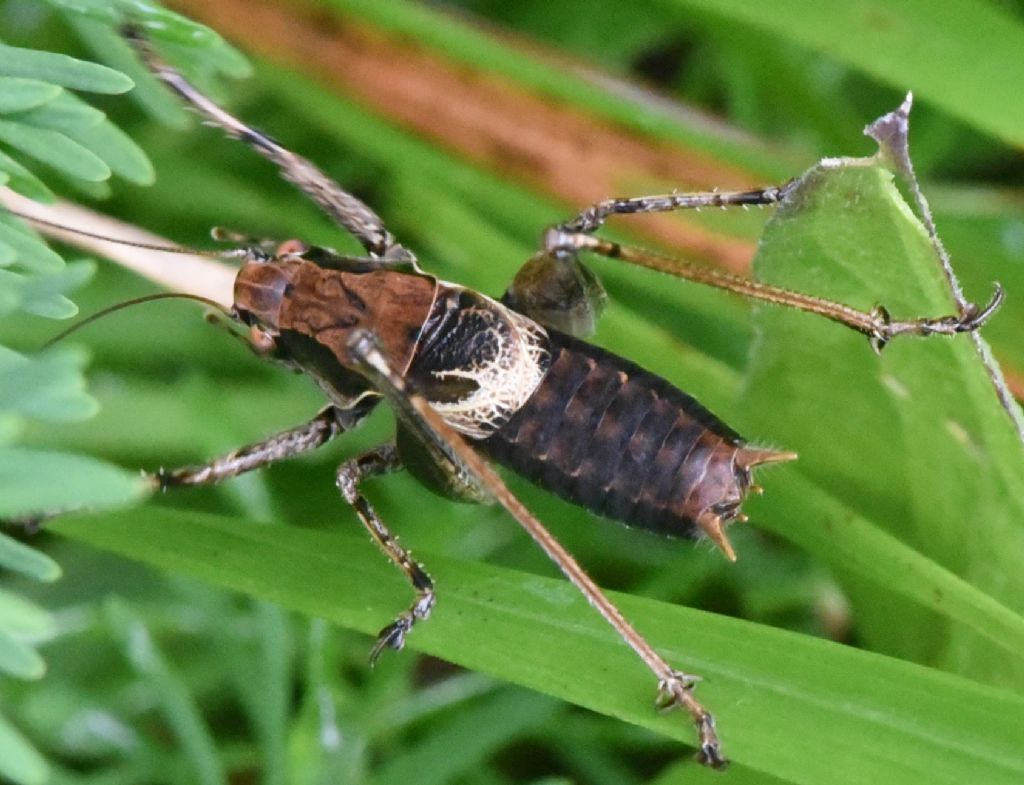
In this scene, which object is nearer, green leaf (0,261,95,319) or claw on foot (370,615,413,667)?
green leaf (0,261,95,319)

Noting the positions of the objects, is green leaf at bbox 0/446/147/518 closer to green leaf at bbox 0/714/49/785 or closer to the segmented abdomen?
green leaf at bbox 0/714/49/785

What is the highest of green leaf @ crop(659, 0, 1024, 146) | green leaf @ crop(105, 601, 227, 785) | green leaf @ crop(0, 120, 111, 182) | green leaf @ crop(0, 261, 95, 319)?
green leaf @ crop(659, 0, 1024, 146)

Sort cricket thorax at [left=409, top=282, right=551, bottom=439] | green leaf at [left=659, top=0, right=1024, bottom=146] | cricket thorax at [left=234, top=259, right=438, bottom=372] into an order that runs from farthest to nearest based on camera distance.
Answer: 1. green leaf at [left=659, top=0, right=1024, bottom=146]
2. cricket thorax at [left=234, top=259, right=438, bottom=372]
3. cricket thorax at [left=409, top=282, right=551, bottom=439]

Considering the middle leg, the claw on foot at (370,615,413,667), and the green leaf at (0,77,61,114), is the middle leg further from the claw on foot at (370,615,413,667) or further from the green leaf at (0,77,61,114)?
the green leaf at (0,77,61,114)

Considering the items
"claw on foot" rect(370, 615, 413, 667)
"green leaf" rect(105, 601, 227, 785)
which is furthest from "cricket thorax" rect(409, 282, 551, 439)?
"green leaf" rect(105, 601, 227, 785)

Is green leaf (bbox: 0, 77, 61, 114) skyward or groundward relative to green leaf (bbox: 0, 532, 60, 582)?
skyward

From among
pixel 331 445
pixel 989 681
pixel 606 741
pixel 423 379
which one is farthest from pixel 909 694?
pixel 331 445

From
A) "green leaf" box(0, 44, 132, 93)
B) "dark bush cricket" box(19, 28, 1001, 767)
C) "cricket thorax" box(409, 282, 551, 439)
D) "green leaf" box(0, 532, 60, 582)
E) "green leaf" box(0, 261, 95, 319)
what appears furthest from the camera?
"cricket thorax" box(409, 282, 551, 439)
